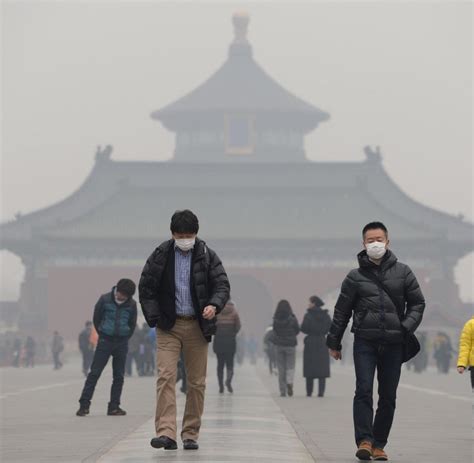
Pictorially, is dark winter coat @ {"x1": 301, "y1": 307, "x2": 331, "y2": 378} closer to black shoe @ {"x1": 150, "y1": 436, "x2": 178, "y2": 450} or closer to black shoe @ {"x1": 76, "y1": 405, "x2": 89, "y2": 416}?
black shoe @ {"x1": 76, "y1": 405, "x2": 89, "y2": 416}

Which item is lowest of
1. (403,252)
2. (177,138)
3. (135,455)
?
(135,455)

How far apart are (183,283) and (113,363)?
5416mm

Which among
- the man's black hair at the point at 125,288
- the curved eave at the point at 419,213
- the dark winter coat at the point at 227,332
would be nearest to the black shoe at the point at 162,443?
the man's black hair at the point at 125,288

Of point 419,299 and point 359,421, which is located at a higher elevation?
point 419,299

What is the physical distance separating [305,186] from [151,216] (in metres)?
7.82

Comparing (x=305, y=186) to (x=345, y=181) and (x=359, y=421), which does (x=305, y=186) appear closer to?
(x=345, y=181)

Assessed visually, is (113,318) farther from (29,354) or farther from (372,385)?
(29,354)

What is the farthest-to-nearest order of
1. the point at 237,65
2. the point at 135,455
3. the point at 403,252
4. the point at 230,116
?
the point at 237,65, the point at 230,116, the point at 403,252, the point at 135,455

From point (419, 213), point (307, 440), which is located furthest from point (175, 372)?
point (419, 213)

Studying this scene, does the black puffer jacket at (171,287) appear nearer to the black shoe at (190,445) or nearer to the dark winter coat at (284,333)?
the black shoe at (190,445)

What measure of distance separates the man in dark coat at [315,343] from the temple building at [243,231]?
164 ft

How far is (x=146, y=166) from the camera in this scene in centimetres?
8350

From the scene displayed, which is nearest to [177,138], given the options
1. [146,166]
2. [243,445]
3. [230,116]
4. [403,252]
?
[230,116]

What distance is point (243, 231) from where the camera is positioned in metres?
77.9
